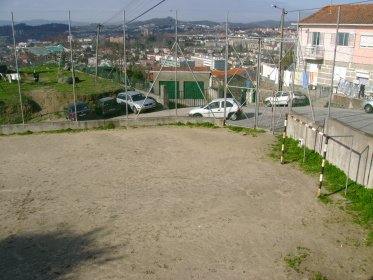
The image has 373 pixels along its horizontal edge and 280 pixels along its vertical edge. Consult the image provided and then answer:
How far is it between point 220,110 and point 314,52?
46.8ft

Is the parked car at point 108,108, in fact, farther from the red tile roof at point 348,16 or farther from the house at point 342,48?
the red tile roof at point 348,16

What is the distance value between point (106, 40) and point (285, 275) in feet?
75.5

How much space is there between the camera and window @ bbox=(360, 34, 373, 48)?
2731 cm

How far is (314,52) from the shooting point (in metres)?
29.4

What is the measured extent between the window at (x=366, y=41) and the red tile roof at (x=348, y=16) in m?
1.15

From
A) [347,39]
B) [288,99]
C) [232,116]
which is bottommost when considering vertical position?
[232,116]

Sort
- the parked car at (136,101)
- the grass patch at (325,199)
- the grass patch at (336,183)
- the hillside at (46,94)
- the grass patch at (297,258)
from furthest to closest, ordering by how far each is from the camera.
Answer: the parked car at (136,101) < the hillside at (46,94) < the grass patch at (325,199) < the grass patch at (336,183) < the grass patch at (297,258)

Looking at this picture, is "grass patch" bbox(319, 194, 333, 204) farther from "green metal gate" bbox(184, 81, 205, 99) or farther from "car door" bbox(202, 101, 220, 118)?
"green metal gate" bbox(184, 81, 205, 99)

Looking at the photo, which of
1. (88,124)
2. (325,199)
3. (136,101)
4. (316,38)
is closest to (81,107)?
(88,124)

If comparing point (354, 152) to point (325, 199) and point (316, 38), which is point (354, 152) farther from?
point (316, 38)

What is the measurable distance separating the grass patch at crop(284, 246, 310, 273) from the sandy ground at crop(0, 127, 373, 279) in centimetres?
3

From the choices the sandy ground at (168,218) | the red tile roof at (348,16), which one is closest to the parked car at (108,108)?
the sandy ground at (168,218)

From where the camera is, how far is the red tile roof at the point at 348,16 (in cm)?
2873

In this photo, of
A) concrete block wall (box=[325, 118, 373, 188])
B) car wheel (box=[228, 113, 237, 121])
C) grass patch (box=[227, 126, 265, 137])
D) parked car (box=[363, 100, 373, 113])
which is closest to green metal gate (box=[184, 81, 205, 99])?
car wheel (box=[228, 113, 237, 121])
